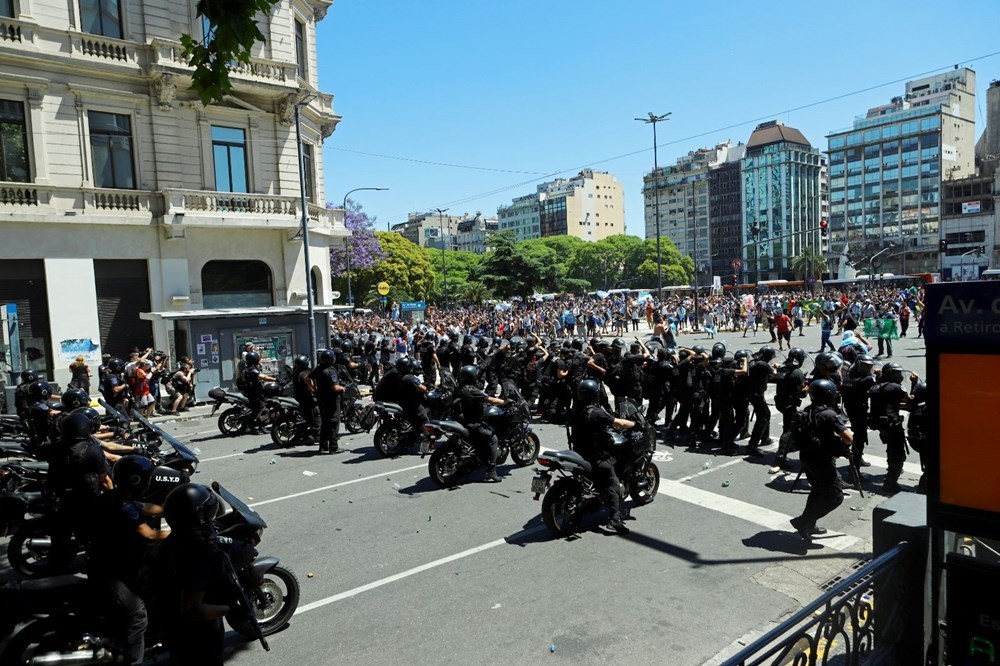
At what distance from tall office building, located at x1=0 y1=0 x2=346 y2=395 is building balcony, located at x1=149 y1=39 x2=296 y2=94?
0.18 ft

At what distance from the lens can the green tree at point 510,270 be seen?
5756cm

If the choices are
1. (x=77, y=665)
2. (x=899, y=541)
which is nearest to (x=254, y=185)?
Result: (x=77, y=665)

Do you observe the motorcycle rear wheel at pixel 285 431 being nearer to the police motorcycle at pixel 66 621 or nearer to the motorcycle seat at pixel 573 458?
the motorcycle seat at pixel 573 458

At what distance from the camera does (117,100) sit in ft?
64.8

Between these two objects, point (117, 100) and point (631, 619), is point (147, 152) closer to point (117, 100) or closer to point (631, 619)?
point (117, 100)

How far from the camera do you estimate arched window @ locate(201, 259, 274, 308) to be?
864 inches

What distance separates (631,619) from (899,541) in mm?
2091

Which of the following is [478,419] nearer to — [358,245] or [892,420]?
[892,420]

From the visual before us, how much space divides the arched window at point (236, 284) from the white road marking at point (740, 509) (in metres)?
17.5

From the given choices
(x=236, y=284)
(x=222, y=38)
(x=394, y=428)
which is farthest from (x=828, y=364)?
(x=236, y=284)

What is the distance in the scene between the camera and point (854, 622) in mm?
3516

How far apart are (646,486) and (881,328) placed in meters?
16.6

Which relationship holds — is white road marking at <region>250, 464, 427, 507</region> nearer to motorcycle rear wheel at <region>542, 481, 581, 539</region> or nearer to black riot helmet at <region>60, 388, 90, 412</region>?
black riot helmet at <region>60, 388, 90, 412</region>

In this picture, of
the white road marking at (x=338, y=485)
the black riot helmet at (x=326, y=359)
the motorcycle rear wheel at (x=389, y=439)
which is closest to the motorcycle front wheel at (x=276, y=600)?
the white road marking at (x=338, y=485)
